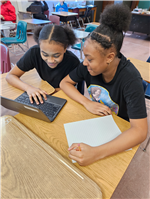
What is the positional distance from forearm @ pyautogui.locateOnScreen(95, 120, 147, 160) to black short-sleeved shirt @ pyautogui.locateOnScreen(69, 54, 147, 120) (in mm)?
84

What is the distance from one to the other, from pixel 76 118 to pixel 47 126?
0.54 ft

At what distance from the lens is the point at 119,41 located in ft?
2.28

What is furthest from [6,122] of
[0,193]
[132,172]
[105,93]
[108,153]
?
[132,172]

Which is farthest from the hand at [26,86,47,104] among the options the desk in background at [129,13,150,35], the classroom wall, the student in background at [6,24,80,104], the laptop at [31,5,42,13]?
the classroom wall

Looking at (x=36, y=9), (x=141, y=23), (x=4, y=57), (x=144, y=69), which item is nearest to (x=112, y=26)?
(x=144, y=69)

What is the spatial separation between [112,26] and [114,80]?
293 millimetres

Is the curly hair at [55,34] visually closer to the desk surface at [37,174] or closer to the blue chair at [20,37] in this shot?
the desk surface at [37,174]

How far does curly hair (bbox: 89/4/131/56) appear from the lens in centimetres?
67

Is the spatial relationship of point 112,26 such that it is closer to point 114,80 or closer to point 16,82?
point 114,80

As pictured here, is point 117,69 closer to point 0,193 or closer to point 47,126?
point 47,126

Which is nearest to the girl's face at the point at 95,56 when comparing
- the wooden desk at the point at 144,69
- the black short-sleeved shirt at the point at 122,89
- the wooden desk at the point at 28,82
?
the black short-sleeved shirt at the point at 122,89

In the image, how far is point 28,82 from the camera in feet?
3.69

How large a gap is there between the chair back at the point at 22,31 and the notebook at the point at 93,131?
2994mm

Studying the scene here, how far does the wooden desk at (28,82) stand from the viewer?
97 cm
